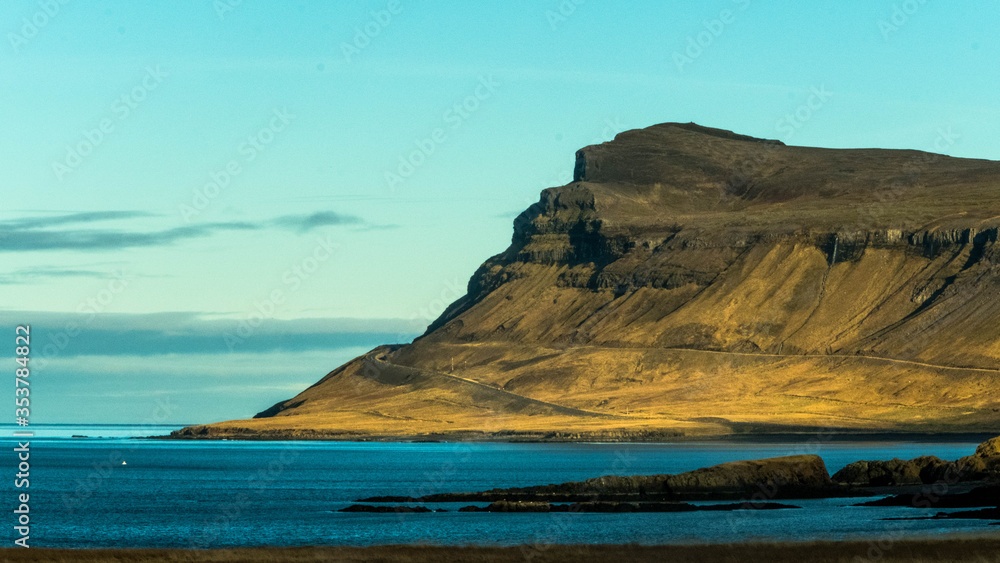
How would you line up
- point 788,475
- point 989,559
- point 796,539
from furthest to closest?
point 788,475, point 796,539, point 989,559

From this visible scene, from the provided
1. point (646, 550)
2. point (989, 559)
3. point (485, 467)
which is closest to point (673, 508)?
point (646, 550)

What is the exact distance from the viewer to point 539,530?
72.6 meters

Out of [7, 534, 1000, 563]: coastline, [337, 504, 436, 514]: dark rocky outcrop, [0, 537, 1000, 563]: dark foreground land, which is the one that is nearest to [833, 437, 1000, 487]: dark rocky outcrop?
[337, 504, 436, 514]: dark rocky outcrop

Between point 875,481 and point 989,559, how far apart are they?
164ft

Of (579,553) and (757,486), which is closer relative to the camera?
(579,553)

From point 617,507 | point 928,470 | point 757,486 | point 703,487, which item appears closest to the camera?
point 617,507

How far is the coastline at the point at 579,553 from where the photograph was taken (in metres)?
53.2

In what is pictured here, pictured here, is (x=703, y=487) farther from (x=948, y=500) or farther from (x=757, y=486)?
(x=948, y=500)

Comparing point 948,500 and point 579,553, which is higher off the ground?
point 579,553

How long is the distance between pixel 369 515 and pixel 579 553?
31787 mm

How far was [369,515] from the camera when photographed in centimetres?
8550

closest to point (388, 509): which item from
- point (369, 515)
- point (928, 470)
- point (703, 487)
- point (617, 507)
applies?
point (369, 515)

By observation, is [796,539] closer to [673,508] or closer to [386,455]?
[673,508]

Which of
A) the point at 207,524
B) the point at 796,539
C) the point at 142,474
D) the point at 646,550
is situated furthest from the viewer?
the point at 142,474
